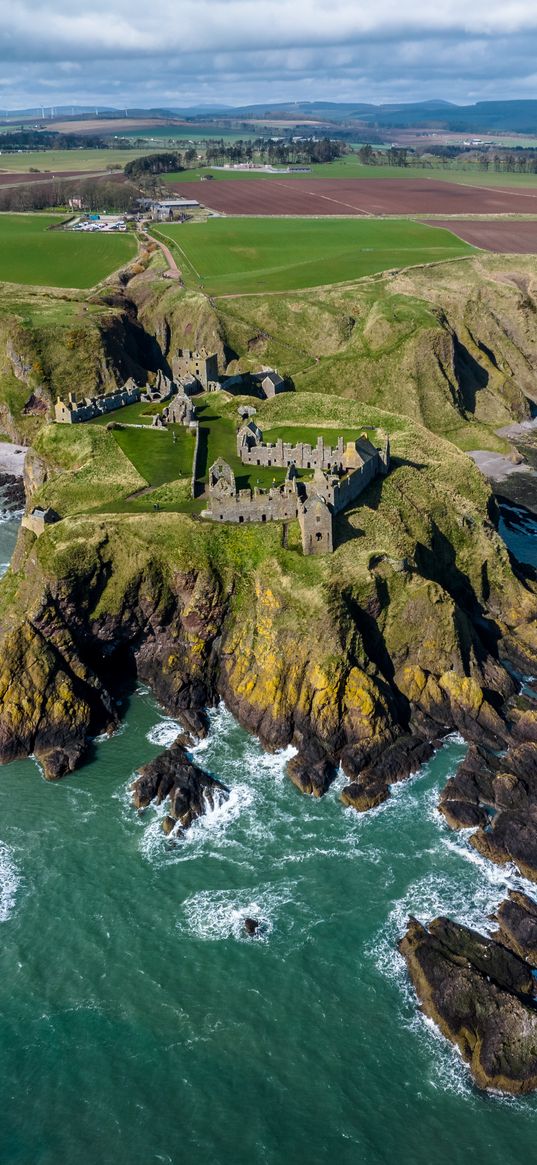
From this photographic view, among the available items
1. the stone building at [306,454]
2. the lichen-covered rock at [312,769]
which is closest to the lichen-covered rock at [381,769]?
the lichen-covered rock at [312,769]

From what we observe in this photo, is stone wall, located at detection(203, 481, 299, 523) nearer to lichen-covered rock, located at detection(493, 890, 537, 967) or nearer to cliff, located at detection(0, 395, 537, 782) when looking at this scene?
cliff, located at detection(0, 395, 537, 782)

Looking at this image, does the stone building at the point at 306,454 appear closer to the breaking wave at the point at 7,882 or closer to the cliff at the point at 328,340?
the cliff at the point at 328,340

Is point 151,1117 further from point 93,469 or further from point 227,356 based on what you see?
point 227,356

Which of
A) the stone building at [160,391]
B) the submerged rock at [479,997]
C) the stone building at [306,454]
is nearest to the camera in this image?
the submerged rock at [479,997]

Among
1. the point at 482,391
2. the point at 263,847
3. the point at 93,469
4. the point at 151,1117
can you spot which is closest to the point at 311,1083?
the point at 151,1117

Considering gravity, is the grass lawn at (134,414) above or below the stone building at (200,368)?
below

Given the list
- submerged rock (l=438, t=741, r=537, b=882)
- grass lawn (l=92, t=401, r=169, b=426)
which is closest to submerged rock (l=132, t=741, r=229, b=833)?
submerged rock (l=438, t=741, r=537, b=882)

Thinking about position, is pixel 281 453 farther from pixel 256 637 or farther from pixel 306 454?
pixel 256 637

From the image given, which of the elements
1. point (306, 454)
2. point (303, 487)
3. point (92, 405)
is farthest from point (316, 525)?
point (92, 405)
